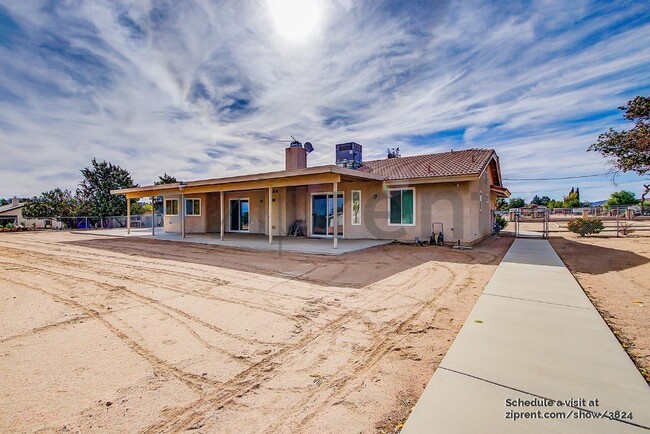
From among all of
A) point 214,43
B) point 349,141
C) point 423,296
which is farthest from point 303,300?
point 349,141

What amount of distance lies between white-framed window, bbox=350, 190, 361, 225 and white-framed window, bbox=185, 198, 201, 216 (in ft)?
30.3

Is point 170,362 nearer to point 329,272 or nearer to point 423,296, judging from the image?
point 423,296

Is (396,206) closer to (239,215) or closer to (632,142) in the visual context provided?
(239,215)

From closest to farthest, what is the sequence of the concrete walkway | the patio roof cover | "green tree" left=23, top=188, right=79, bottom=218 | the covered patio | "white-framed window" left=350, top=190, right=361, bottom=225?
the concrete walkway < the patio roof cover < the covered patio < "white-framed window" left=350, top=190, right=361, bottom=225 < "green tree" left=23, top=188, right=79, bottom=218

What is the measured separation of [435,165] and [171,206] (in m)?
14.7

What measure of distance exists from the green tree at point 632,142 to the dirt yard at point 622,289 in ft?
19.6

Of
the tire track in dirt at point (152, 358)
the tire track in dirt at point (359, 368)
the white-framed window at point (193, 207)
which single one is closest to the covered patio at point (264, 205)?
the white-framed window at point (193, 207)

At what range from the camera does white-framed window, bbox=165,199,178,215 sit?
1698cm

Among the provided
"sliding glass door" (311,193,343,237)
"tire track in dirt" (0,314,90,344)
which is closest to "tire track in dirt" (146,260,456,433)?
"tire track in dirt" (0,314,90,344)

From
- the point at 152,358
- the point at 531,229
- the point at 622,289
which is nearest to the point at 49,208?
the point at 152,358

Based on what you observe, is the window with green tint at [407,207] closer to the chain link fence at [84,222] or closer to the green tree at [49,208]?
the chain link fence at [84,222]

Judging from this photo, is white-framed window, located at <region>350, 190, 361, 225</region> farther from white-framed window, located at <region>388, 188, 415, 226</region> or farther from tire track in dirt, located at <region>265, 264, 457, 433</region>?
tire track in dirt, located at <region>265, 264, 457, 433</region>

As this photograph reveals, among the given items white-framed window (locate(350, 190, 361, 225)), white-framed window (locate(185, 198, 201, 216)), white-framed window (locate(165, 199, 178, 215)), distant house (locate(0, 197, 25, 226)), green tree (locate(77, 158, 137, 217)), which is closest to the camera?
white-framed window (locate(350, 190, 361, 225))

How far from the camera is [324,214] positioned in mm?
13203
